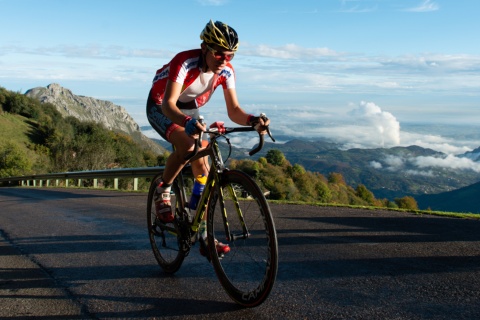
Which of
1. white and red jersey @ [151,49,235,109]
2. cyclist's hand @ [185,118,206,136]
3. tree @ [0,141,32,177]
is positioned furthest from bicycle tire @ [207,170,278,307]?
tree @ [0,141,32,177]

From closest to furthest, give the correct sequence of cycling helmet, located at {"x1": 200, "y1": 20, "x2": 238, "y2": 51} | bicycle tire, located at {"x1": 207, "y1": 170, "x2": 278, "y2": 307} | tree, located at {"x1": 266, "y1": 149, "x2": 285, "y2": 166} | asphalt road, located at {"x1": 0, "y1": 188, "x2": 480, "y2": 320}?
bicycle tire, located at {"x1": 207, "y1": 170, "x2": 278, "y2": 307}, asphalt road, located at {"x1": 0, "y1": 188, "x2": 480, "y2": 320}, cycling helmet, located at {"x1": 200, "y1": 20, "x2": 238, "y2": 51}, tree, located at {"x1": 266, "y1": 149, "x2": 285, "y2": 166}

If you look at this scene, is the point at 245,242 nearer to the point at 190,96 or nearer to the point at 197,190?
the point at 197,190

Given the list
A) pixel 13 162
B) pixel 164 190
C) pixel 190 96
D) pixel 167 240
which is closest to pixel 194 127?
pixel 190 96

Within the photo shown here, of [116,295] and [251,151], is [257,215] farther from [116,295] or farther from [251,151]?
[116,295]

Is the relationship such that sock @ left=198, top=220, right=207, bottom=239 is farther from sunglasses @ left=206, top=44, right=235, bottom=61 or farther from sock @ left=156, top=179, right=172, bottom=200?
sunglasses @ left=206, top=44, right=235, bottom=61

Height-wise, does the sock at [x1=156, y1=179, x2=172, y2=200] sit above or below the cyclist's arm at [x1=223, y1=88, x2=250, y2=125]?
below

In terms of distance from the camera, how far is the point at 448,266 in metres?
4.75

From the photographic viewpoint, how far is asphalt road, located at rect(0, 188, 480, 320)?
361cm

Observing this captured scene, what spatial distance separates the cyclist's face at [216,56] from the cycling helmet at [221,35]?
2.4 inches

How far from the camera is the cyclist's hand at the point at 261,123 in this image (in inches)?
152

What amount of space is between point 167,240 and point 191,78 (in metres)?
1.58

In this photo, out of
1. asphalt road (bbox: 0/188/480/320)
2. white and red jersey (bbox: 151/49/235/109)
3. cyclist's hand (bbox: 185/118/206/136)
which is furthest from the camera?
white and red jersey (bbox: 151/49/235/109)

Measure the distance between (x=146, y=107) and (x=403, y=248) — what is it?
3165 millimetres

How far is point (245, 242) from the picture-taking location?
381 centimetres
